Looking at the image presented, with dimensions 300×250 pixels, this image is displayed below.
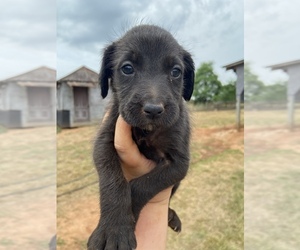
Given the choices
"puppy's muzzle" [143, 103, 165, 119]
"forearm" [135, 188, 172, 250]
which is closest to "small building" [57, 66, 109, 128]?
"forearm" [135, 188, 172, 250]

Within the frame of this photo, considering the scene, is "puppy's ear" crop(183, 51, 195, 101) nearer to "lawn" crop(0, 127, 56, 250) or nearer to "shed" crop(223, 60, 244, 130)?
"lawn" crop(0, 127, 56, 250)

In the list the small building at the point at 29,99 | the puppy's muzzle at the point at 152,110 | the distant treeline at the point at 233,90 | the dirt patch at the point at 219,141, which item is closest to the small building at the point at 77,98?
the small building at the point at 29,99

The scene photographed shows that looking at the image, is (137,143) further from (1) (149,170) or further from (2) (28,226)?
(2) (28,226)

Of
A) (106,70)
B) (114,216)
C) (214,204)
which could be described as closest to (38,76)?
(106,70)

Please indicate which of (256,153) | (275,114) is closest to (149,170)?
(275,114)

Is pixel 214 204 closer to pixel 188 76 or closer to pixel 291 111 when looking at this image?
pixel 291 111

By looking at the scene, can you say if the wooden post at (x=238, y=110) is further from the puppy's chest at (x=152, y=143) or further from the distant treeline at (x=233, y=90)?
the puppy's chest at (x=152, y=143)
